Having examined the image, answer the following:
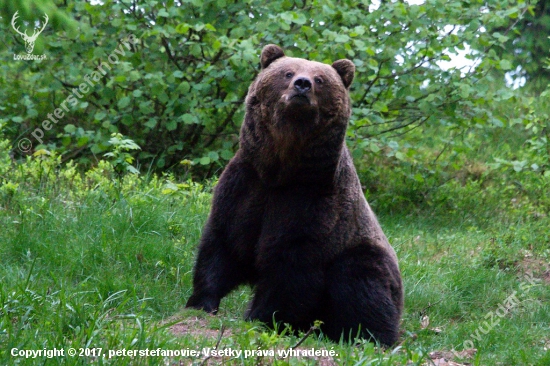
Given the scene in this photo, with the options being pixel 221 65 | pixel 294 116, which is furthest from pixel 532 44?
pixel 294 116

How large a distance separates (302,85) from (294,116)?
23 cm

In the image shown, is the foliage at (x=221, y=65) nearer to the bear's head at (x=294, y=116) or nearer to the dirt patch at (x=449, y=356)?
the bear's head at (x=294, y=116)

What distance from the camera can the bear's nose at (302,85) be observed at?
16.0 feet

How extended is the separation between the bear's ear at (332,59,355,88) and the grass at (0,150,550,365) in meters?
1.95

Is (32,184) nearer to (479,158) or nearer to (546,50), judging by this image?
(479,158)

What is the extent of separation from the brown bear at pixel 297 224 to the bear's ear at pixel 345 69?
0.32 ft

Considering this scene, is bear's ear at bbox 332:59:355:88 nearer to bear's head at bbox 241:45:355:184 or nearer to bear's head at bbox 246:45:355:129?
bear's head at bbox 246:45:355:129

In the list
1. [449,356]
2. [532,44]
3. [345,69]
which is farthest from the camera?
[532,44]

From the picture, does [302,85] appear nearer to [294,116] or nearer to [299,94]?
[299,94]

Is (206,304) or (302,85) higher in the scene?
(302,85)

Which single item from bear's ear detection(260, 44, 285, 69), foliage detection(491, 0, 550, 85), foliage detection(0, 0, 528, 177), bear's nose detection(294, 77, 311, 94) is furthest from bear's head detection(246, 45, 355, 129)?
foliage detection(491, 0, 550, 85)

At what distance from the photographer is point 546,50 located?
11.7m

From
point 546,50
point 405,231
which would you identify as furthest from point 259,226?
point 546,50

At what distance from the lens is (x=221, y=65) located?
8945 mm
